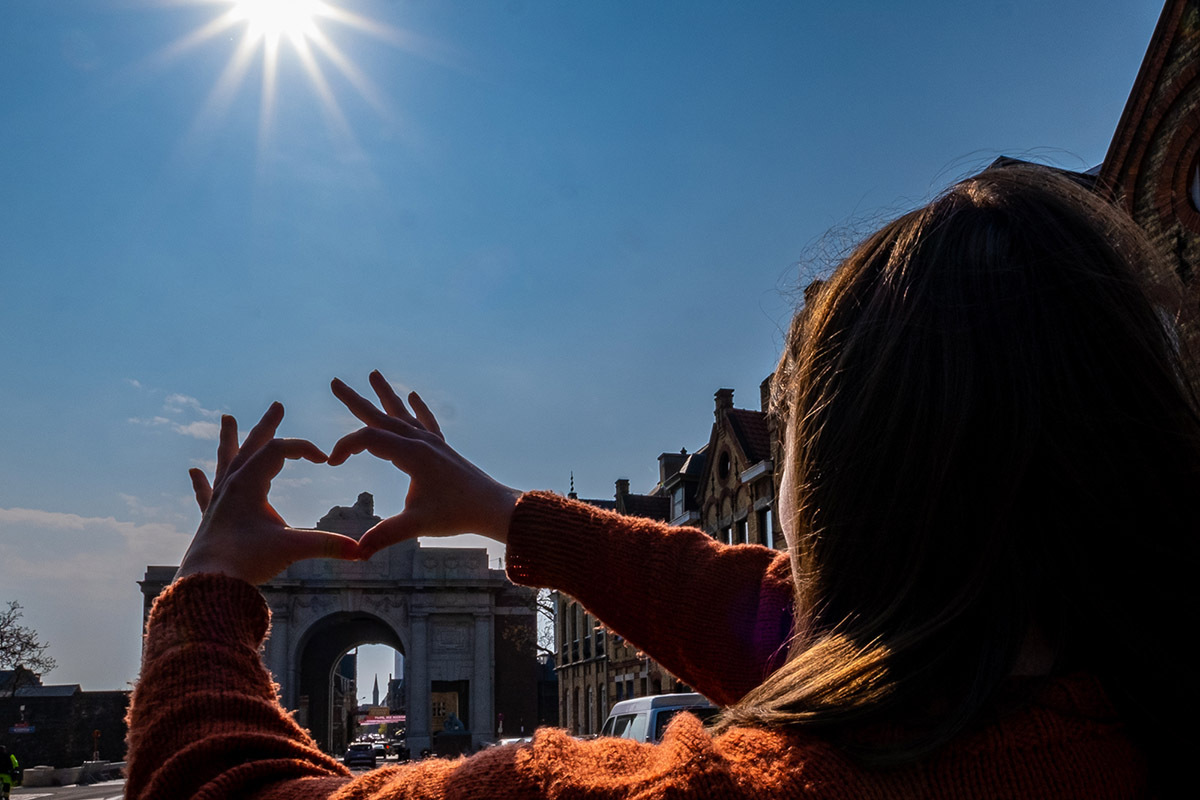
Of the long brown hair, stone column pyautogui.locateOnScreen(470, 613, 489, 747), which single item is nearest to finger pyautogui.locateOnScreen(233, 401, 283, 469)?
the long brown hair

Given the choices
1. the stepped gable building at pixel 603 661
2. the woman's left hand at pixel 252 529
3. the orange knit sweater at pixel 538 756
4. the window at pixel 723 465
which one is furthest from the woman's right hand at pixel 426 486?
the stepped gable building at pixel 603 661

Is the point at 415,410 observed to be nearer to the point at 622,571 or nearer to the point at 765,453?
the point at 622,571

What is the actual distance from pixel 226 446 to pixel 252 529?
0.81 feet

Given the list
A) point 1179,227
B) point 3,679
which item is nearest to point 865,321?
point 1179,227

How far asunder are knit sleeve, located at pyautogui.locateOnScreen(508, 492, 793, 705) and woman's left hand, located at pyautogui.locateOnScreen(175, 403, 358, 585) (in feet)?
1.32

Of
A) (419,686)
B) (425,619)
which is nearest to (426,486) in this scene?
(419,686)

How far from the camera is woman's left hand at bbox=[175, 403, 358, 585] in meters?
1.39

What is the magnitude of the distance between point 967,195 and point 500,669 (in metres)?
55.8

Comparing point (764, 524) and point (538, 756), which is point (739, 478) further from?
point (538, 756)

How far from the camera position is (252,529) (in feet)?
4.71

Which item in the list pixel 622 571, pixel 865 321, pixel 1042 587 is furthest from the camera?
pixel 622 571

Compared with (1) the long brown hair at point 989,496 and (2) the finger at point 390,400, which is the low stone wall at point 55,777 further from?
(1) the long brown hair at point 989,496

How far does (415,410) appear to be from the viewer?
1.91 m

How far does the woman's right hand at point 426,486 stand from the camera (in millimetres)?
1704
